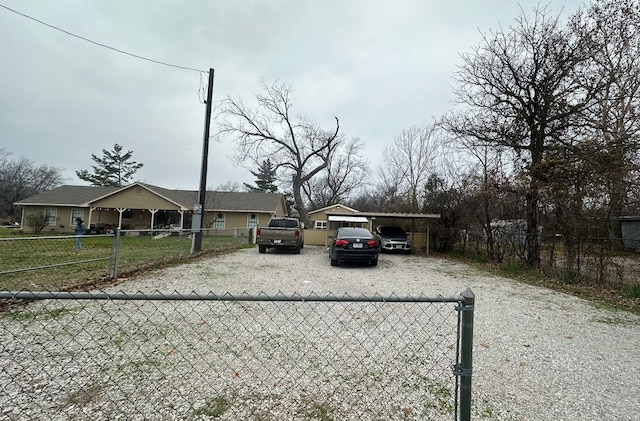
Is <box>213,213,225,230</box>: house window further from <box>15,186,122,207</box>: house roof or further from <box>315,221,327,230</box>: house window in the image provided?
<box>315,221,327,230</box>: house window

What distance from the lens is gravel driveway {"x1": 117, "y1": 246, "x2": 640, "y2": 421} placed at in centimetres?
272

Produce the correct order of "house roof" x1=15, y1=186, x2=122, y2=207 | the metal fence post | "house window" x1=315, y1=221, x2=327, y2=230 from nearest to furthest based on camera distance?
the metal fence post < "house roof" x1=15, y1=186, x2=122, y2=207 < "house window" x1=315, y1=221, x2=327, y2=230

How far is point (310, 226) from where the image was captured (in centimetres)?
2838

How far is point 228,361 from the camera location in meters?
3.33

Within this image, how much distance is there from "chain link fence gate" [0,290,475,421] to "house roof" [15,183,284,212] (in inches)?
856

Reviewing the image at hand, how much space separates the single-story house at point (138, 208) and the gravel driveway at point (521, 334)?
681 inches

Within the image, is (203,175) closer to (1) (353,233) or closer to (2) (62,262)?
(2) (62,262)

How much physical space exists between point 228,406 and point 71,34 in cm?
1179

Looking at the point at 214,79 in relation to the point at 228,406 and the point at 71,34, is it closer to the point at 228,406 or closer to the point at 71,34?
the point at 71,34

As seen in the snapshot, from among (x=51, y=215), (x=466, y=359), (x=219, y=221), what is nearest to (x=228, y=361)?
(x=466, y=359)

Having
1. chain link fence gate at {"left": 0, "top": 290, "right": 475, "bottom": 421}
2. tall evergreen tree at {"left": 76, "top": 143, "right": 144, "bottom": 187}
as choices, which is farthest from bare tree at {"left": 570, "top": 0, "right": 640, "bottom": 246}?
tall evergreen tree at {"left": 76, "top": 143, "right": 144, "bottom": 187}

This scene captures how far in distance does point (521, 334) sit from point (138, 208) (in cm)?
2599

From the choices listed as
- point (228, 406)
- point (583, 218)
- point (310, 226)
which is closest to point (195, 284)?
point (228, 406)

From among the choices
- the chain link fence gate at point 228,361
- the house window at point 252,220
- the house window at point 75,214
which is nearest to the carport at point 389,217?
the house window at point 252,220
